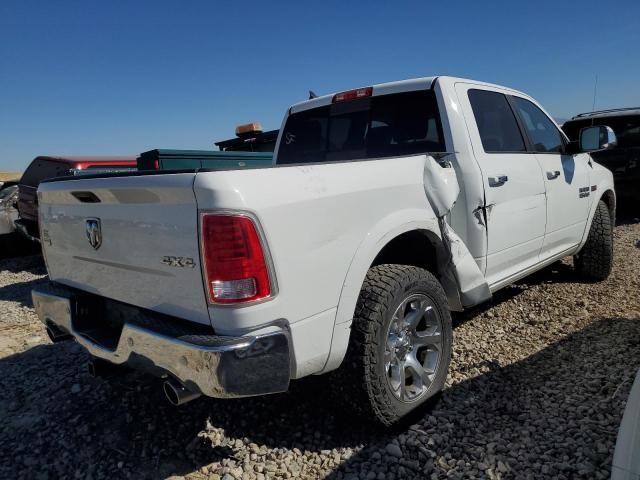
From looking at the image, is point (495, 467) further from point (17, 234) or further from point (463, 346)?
point (17, 234)

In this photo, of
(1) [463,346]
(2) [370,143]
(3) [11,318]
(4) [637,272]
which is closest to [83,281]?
(2) [370,143]

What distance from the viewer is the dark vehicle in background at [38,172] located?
6.48 m

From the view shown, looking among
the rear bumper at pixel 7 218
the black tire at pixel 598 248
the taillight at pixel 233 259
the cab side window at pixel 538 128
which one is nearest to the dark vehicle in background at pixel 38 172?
the rear bumper at pixel 7 218

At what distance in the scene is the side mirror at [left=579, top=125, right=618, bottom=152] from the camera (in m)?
3.87

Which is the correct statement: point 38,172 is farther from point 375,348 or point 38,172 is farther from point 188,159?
point 375,348

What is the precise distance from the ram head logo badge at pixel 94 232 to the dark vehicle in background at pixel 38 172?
4.60m

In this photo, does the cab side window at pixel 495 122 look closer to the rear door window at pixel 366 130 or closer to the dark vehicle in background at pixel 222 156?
the rear door window at pixel 366 130

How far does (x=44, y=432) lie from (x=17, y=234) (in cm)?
606

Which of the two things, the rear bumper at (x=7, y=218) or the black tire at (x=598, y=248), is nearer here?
the black tire at (x=598, y=248)

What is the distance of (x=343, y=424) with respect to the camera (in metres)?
2.51

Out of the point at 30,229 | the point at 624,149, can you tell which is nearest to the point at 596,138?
the point at 624,149

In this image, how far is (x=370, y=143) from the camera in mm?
3326

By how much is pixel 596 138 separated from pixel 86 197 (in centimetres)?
389

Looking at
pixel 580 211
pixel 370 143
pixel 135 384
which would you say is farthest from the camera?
pixel 580 211
